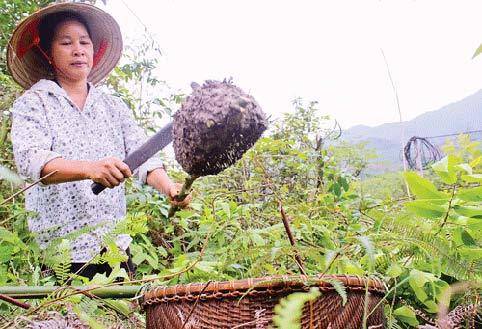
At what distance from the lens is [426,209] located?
800 millimetres

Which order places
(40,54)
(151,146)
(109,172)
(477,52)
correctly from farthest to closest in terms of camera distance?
(40,54) < (109,172) < (151,146) < (477,52)

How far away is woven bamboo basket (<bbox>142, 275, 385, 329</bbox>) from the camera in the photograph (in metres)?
0.71

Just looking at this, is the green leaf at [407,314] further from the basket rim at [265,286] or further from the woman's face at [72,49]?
the woman's face at [72,49]

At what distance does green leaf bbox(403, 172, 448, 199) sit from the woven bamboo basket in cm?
14

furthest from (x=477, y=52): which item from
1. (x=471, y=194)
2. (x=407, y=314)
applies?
(x=407, y=314)

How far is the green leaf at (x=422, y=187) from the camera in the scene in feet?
2.54

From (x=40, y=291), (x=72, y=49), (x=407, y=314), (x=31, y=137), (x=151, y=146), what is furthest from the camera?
(x=72, y=49)

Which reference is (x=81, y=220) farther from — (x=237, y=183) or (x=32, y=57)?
(x=237, y=183)

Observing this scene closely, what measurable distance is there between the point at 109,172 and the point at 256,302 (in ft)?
2.72

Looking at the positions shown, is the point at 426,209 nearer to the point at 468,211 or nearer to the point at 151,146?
the point at 468,211

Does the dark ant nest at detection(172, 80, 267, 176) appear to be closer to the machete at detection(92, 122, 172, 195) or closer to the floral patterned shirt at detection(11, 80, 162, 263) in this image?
the machete at detection(92, 122, 172, 195)

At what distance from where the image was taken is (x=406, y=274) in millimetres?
820

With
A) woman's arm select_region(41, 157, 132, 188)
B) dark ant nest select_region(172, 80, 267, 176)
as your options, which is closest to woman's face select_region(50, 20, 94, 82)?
woman's arm select_region(41, 157, 132, 188)

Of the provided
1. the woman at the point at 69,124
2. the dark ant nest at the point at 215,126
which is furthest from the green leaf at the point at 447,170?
the woman at the point at 69,124
